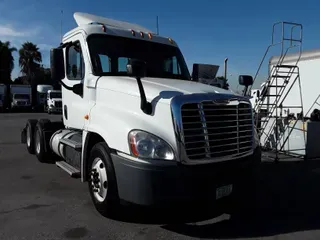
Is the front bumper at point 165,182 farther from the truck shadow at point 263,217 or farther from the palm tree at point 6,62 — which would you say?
the palm tree at point 6,62

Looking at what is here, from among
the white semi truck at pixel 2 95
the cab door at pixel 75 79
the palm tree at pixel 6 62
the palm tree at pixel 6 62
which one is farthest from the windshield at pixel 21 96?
the cab door at pixel 75 79

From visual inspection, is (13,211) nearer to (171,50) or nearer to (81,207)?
(81,207)

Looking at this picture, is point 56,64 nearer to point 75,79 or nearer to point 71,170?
point 75,79

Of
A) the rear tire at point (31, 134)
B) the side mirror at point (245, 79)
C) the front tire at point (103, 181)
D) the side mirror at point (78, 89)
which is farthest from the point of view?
the rear tire at point (31, 134)

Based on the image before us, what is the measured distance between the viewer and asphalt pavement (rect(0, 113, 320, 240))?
13.5 ft

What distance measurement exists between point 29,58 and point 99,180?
5518 cm

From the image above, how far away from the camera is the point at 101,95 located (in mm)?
4828

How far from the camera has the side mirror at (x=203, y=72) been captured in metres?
6.56

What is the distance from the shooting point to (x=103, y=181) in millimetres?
4262

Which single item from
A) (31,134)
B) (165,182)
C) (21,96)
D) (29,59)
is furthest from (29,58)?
(165,182)

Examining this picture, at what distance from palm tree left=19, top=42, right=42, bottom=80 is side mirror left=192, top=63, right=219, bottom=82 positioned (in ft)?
170

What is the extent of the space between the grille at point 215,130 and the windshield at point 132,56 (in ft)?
5.73

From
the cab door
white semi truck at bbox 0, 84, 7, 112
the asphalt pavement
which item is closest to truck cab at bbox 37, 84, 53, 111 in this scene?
white semi truck at bbox 0, 84, 7, 112

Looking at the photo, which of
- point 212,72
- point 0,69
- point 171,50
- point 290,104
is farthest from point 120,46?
point 0,69
